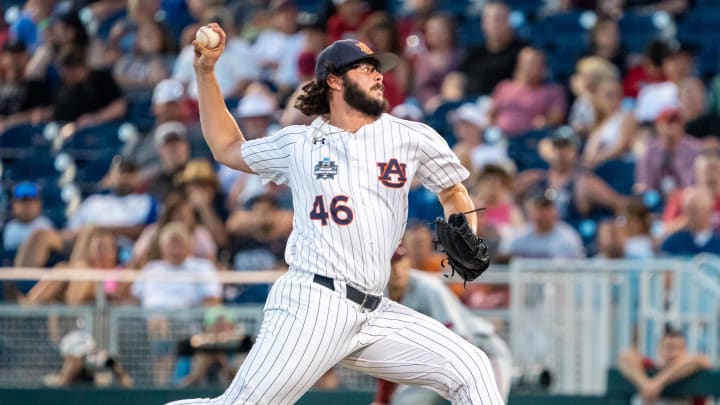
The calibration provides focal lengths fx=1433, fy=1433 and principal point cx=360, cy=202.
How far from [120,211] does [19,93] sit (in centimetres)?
327

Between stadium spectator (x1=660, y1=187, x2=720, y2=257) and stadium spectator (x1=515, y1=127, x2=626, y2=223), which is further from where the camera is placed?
stadium spectator (x1=515, y1=127, x2=626, y2=223)

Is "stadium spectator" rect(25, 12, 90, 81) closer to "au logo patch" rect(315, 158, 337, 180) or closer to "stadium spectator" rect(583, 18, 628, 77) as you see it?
"stadium spectator" rect(583, 18, 628, 77)

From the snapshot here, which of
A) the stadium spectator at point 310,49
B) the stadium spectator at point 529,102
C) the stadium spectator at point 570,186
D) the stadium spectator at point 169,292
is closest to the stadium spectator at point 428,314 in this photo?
the stadium spectator at point 169,292

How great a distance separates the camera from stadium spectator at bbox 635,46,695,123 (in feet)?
36.8

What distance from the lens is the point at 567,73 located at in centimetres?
1235

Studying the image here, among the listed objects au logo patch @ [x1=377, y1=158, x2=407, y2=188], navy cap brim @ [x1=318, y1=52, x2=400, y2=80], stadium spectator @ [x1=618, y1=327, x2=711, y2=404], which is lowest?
stadium spectator @ [x1=618, y1=327, x2=711, y2=404]

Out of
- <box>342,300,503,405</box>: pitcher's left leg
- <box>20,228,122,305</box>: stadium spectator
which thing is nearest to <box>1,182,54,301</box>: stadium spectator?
<box>20,228,122,305</box>: stadium spectator

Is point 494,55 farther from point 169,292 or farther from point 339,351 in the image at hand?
point 339,351

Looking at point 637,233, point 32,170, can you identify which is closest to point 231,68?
point 32,170

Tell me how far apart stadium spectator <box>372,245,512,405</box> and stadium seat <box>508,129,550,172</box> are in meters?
4.07

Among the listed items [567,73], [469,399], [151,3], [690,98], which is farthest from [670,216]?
[151,3]

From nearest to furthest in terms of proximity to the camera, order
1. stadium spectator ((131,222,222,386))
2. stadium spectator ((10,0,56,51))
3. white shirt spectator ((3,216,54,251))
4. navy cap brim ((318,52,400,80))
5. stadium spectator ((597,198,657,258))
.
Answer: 1. navy cap brim ((318,52,400,80))
2. stadium spectator ((131,222,222,386))
3. stadium spectator ((597,198,657,258))
4. white shirt spectator ((3,216,54,251))
5. stadium spectator ((10,0,56,51))

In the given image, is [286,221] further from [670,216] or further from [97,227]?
[670,216]

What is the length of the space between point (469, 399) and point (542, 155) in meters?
6.34
